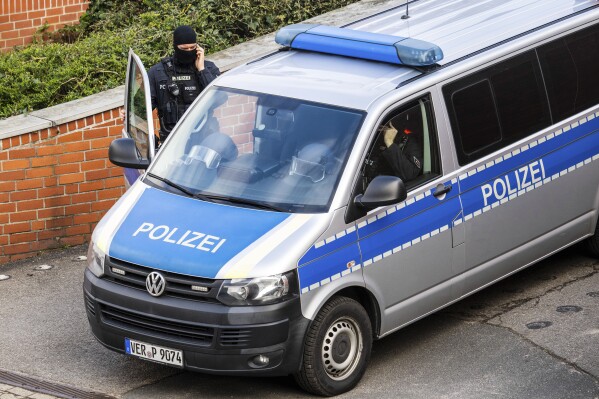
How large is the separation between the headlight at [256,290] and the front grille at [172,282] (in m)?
0.07

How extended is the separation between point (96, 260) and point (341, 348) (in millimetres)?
1660

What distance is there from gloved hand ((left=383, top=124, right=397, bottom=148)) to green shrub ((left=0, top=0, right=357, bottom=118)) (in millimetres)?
4340

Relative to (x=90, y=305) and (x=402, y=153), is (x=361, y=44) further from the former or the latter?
(x=90, y=305)

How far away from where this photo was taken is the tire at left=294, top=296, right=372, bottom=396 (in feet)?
24.7

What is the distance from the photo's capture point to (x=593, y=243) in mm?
10039

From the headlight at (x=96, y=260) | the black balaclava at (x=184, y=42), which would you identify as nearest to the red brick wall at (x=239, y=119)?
the headlight at (x=96, y=260)

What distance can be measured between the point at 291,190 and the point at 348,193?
1.24 feet

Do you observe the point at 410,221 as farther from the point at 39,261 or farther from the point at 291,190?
the point at 39,261

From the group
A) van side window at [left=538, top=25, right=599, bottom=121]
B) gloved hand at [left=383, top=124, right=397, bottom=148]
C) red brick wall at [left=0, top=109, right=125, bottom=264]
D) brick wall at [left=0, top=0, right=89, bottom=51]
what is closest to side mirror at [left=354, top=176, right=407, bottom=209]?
gloved hand at [left=383, top=124, right=397, bottom=148]

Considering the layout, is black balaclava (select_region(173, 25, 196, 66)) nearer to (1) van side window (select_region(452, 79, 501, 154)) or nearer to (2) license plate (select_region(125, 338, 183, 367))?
(1) van side window (select_region(452, 79, 501, 154))

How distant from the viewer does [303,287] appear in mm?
7398

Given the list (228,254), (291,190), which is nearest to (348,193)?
(291,190)

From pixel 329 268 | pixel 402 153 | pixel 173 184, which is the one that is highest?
pixel 402 153

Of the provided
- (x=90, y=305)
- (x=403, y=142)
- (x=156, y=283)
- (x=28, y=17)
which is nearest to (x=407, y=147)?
(x=403, y=142)
